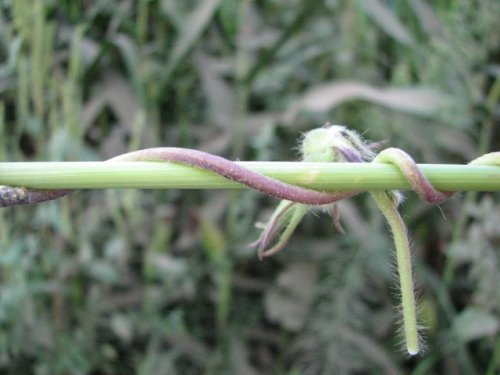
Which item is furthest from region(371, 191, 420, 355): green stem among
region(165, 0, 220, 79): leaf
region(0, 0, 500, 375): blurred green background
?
region(165, 0, 220, 79): leaf

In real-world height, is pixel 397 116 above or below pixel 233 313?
above

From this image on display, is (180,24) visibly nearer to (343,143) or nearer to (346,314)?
(346,314)

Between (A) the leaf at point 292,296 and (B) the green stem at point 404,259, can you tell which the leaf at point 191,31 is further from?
(B) the green stem at point 404,259

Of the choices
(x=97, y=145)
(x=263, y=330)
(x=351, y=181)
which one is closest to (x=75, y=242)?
(x=97, y=145)

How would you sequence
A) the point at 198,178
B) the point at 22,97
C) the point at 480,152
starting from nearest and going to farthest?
the point at 198,178, the point at 22,97, the point at 480,152

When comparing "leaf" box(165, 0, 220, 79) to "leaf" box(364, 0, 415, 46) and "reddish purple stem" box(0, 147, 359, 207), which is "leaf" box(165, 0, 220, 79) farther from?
"reddish purple stem" box(0, 147, 359, 207)

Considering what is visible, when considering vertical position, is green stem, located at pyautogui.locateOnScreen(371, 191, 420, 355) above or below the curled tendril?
below

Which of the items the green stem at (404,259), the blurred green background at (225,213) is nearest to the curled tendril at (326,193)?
the green stem at (404,259)
